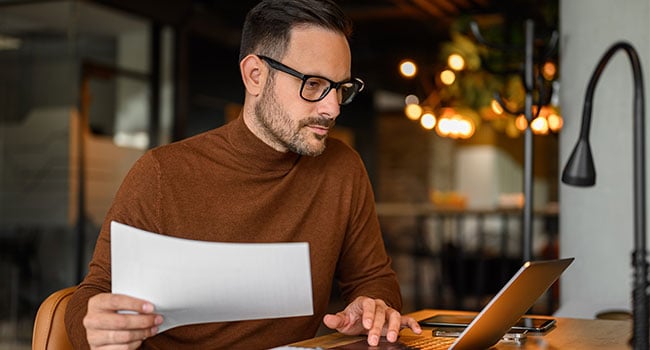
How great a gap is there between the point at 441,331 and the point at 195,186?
633 millimetres

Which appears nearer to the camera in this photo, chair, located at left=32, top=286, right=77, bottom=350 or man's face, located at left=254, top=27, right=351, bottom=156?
chair, located at left=32, top=286, right=77, bottom=350

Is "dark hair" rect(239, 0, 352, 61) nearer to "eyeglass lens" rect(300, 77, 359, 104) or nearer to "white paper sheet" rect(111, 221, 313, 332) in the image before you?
"eyeglass lens" rect(300, 77, 359, 104)

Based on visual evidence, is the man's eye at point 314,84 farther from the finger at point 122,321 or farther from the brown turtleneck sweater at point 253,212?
the finger at point 122,321

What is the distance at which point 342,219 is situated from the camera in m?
2.13

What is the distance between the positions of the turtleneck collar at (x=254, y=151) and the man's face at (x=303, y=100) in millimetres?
51

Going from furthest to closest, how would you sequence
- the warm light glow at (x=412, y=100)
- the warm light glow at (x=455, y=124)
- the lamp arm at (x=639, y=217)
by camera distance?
the warm light glow at (x=455, y=124) < the warm light glow at (x=412, y=100) < the lamp arm at (x=639, y=217)

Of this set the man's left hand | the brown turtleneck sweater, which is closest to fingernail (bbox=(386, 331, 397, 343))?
the man's left hand

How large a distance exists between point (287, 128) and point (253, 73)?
0.17m

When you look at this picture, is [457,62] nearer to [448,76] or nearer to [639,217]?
[448,76]

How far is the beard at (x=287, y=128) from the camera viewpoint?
6.46 feet

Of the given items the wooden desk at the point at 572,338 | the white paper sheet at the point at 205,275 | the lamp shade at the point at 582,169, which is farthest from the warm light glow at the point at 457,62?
the white paper sheet at the point at 205,275

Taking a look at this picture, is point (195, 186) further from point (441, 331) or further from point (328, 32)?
point (441, 331)

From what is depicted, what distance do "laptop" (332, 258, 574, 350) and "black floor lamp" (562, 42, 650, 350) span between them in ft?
0.54

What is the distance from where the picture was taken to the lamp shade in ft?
5.63
